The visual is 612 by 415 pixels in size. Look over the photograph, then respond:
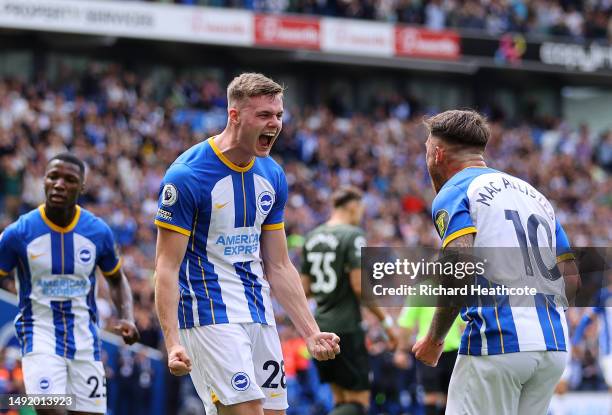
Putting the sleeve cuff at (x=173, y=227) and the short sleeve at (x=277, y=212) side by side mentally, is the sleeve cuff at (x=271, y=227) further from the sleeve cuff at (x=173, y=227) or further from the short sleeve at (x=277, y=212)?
the sleeve cuff at (x=173, y=227)

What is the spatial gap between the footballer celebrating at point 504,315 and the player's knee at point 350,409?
14.0 feet

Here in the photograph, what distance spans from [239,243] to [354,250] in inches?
150

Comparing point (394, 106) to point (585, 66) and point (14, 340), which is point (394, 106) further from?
point (14, 340)

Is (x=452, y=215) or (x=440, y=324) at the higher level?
(x=452, y=215)

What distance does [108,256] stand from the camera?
25.6ft

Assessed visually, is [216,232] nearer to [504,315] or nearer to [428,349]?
[428,349]

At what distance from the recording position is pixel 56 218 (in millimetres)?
7707

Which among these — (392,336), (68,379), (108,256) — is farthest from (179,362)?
(392,336)

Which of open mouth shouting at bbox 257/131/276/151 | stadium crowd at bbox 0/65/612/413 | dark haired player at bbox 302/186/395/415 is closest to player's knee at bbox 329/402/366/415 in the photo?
dark haired player at bbox 302/186/395/415

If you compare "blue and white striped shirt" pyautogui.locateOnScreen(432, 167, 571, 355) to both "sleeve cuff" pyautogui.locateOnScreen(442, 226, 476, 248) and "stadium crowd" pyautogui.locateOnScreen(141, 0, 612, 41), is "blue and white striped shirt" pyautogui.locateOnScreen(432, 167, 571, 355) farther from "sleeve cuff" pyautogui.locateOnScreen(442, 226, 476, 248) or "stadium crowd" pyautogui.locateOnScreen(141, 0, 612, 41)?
"stadium crowd" pyautogui.locateOnScreen(141, 0, 612, 41)

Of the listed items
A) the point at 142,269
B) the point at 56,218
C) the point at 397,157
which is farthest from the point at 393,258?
the point at 397,157

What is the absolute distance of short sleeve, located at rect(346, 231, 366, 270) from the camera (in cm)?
968

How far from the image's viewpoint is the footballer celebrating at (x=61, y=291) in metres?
7.47

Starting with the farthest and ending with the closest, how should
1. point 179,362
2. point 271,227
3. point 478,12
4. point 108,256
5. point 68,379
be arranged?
point 478,12
point 108,256
point 68,379
point 271,227
point 179,362
